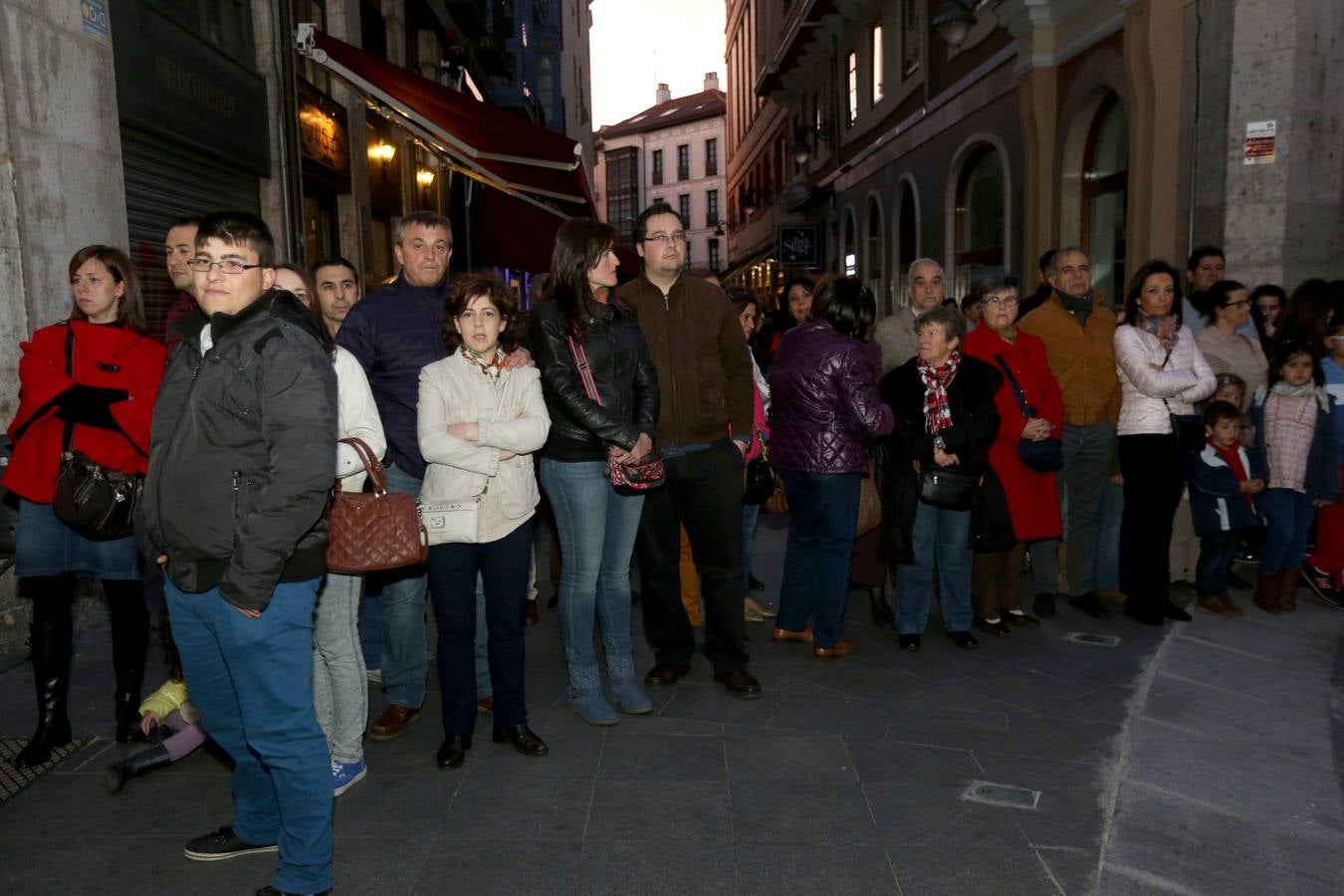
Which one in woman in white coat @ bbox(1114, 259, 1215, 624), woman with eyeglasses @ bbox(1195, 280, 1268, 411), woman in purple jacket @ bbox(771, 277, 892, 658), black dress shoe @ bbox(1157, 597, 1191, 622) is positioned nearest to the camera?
woman in purple jacket @ bbox(771, 277, 892, 658)

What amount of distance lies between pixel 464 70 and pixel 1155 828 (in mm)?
18669

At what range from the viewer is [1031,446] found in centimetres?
568

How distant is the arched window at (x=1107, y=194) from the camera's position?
37.1ft

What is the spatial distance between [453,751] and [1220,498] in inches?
191

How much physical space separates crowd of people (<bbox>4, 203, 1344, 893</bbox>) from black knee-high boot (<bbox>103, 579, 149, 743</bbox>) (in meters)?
0.01

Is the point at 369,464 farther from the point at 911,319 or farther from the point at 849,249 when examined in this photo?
the point at 849,249

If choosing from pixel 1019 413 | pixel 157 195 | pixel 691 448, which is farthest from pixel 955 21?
pixel 691 448

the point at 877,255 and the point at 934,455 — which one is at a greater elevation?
the point at 877,255

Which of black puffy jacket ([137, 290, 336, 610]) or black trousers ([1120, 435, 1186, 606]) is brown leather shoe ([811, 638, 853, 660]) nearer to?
black trousers ([1120, 435, 1186, 606])

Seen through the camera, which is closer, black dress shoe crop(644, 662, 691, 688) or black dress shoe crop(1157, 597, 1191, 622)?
black dress shoe crop(644, 662, 691, 688)

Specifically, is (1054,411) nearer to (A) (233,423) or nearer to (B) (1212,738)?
(B) (1212,738)

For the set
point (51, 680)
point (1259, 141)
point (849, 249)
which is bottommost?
point (51, 680)

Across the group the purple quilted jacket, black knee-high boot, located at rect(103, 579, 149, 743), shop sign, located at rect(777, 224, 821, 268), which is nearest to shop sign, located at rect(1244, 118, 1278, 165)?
the purple quilted jacket

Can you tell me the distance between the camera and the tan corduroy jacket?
600cm
